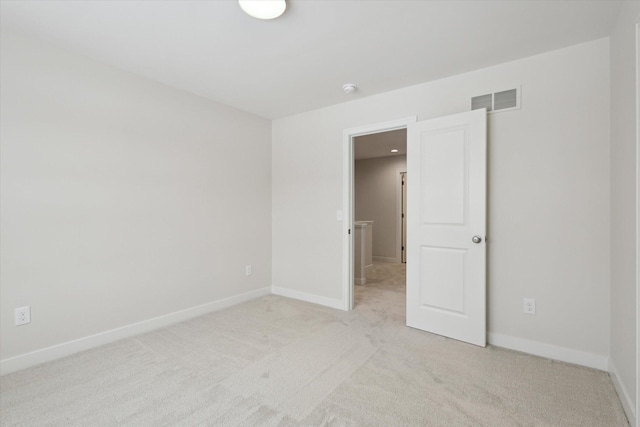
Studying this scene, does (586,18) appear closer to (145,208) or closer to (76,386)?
(145,208)

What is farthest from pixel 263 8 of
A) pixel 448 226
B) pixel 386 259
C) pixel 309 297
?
pixel 386 259

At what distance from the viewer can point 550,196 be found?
7.98 feet

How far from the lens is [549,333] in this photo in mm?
2428

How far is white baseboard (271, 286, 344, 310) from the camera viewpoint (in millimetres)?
3676

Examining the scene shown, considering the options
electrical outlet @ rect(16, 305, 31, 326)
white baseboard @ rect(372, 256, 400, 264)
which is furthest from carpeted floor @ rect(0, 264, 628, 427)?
white baseboard @ rect(372, 256, 400, 264)

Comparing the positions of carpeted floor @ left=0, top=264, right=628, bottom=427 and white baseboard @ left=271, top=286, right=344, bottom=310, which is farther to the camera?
white baseboard @ left=271, top=286, right=344, bottom=310

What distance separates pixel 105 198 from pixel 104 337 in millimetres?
Answer: 1225

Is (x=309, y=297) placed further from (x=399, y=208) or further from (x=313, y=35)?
(x=399, y=208)

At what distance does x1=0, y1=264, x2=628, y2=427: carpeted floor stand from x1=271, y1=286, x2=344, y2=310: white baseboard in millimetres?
713

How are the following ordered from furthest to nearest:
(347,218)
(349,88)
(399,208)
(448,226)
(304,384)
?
(399,208) → (347,218) → (349,88) → (448,226) → (304,384)

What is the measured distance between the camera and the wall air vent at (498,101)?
258 centimetres

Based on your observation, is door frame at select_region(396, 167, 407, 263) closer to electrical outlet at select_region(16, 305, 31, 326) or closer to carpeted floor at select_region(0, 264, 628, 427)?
A: carpeted floor at select_region(0, 264, 628, 427)

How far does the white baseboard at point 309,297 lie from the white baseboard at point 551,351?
163cm

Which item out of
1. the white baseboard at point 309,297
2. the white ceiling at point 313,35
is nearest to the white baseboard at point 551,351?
the white baseboard at point 309,297
